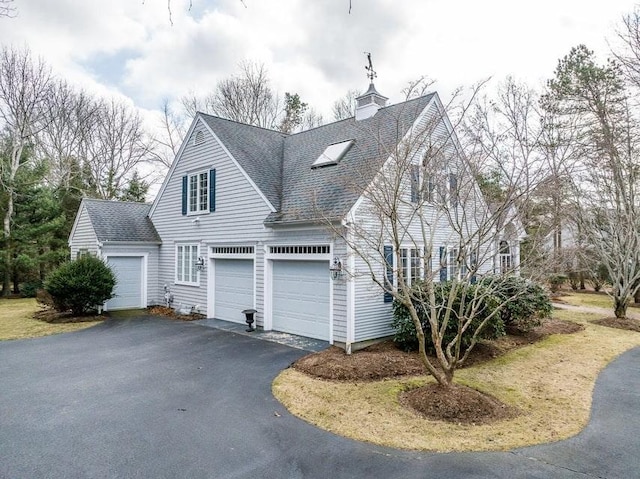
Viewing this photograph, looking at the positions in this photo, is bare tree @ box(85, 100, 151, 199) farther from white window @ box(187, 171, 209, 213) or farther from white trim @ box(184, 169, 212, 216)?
white window @ box(187, 171, 209, 213)

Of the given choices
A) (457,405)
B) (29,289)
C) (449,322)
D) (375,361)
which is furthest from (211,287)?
(29,289)

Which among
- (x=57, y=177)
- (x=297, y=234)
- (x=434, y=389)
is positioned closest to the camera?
(x=434, y=389)

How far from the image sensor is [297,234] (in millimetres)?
10367

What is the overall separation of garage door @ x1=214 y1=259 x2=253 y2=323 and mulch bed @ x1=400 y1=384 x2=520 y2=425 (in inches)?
271

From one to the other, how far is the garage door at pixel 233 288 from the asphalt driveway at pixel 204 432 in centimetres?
371

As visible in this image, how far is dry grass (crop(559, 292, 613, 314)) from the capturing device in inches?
→ 689

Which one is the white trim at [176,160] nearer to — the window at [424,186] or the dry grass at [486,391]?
the window at [424,186]

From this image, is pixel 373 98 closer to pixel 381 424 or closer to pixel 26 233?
pixel 381 424

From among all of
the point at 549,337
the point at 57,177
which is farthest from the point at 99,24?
the point at 57,177

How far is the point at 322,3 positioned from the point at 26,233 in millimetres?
20975

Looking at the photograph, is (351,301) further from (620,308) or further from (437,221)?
(620,308)

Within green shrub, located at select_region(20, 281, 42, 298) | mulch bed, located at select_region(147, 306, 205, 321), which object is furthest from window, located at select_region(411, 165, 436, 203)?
green shrub, located at select_region(20, 281, 42, 298)

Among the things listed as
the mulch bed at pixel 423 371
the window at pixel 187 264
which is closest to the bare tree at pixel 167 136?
the window at pixel 187 264

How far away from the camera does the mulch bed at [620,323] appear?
12.3 m
